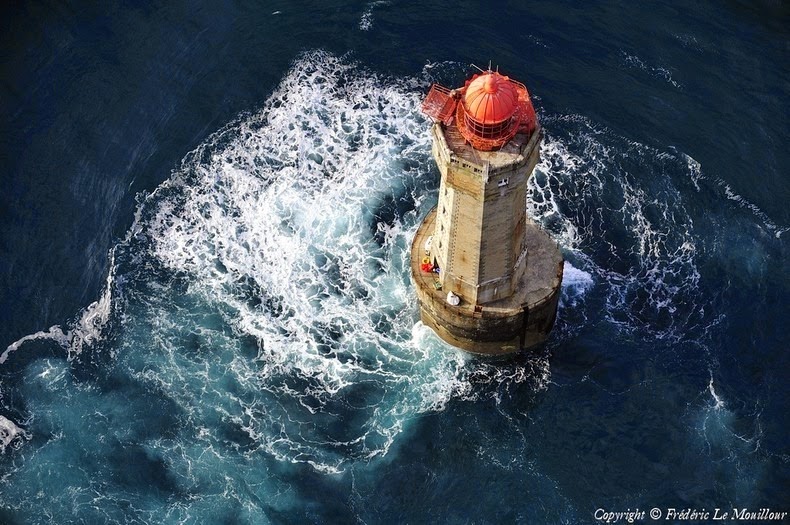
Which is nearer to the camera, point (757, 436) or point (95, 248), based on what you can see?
point (757, 436)

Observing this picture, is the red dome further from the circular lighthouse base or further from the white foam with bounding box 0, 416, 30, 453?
the white foam with bounding box 0, 416, 30, 453

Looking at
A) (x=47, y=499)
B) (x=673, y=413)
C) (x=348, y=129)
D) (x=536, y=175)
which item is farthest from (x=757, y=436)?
(x=47, y=499)

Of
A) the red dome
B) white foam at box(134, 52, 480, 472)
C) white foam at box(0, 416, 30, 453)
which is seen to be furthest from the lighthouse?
white foam at box(0, 416, 30, 453)

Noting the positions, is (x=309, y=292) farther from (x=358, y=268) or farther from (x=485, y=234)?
(x=485, y=234)

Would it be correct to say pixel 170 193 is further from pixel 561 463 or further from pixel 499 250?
pixel 561 463

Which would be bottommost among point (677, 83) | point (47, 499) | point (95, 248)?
point (47, 499)

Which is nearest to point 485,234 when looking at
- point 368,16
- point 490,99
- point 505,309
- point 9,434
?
point 505,309

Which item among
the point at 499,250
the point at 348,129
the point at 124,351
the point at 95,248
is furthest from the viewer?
the point at 348,129
